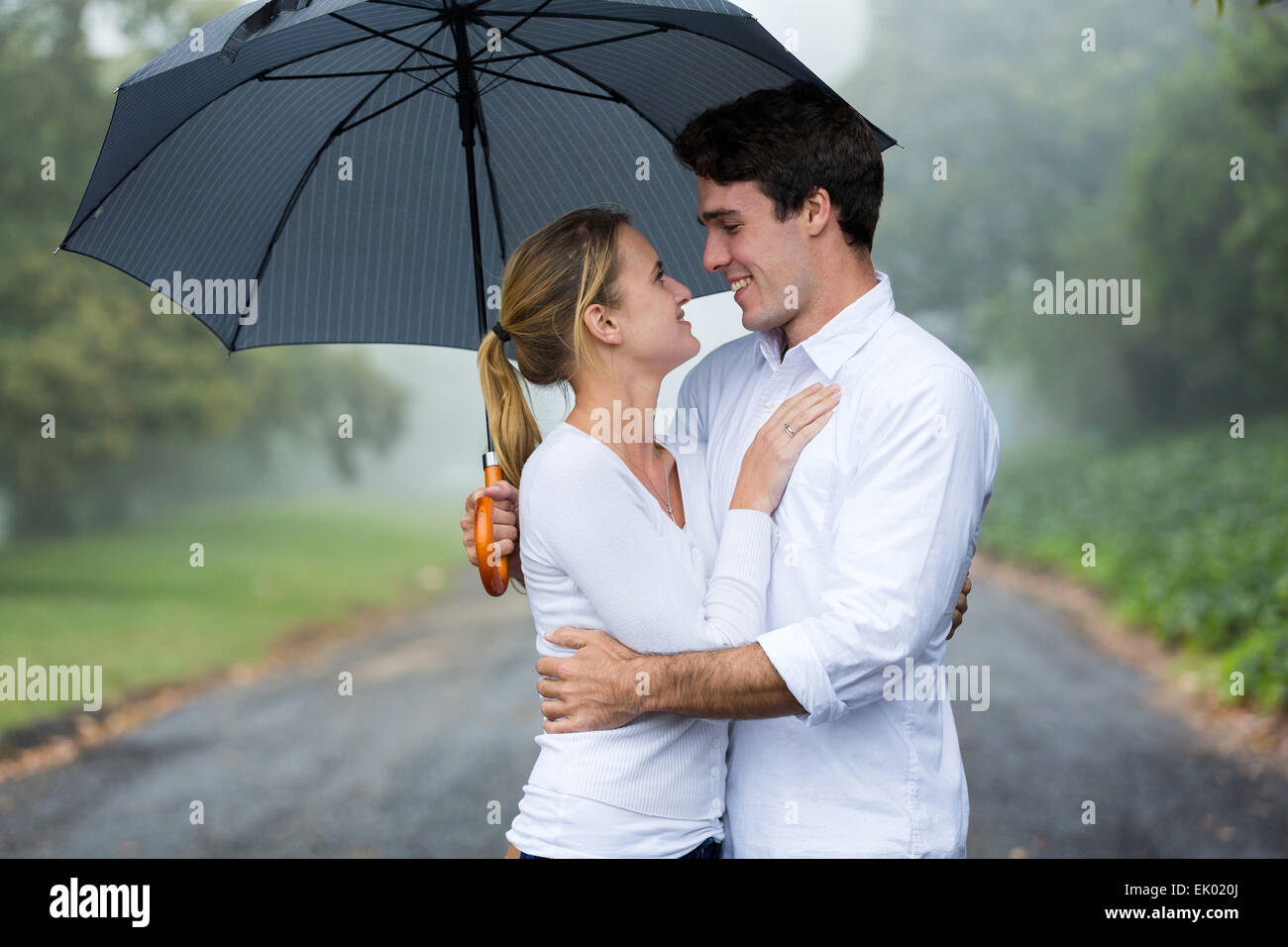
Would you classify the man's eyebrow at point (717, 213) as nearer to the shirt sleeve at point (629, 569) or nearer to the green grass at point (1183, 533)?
the shirt sleeve at point (629, 569)

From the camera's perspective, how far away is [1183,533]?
1561 centimetres

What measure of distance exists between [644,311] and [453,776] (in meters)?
6.83

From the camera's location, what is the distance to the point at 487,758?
926 cm

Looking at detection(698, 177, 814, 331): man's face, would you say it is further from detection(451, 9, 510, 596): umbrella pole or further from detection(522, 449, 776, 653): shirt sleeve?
detection(451, 9, 510, 596): umbrella pole

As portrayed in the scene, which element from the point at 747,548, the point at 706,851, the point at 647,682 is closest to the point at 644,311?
the point at 747,548

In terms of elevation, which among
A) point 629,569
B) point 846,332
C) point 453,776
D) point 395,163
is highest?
point 395,163

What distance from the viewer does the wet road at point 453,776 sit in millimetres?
7250

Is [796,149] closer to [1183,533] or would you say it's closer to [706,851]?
[706,851]

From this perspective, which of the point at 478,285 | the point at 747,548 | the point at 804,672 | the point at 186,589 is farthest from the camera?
the point at 186,589

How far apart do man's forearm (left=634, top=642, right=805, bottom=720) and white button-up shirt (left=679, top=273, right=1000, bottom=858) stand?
0.13 ft

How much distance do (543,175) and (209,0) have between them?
19.4 m

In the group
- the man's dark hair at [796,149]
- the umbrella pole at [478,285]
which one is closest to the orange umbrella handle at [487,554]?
the umbrella pole at [478,285]

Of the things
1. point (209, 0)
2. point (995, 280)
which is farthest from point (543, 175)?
point (995, 280)

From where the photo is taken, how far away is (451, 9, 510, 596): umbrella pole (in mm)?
3010
